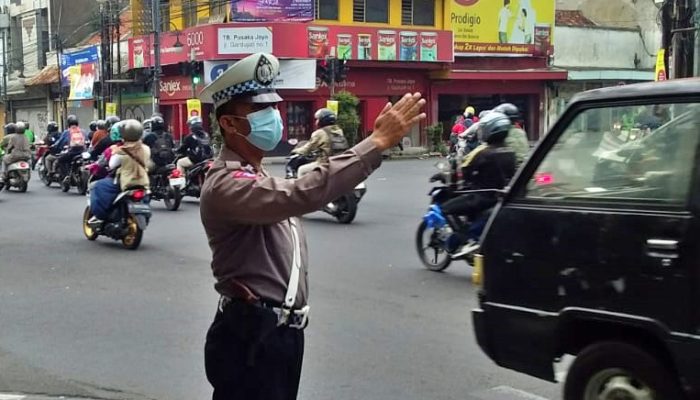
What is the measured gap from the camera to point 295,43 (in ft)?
107

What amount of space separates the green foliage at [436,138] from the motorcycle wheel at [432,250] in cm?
2661

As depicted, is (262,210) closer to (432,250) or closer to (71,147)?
(432,250)

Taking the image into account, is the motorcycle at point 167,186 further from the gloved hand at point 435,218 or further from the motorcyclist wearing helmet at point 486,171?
the motorcyclist wearing helmet at point 486,171

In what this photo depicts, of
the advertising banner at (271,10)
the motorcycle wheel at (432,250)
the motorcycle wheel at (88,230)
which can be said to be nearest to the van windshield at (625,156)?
the motorcycle wheel at (432,250)

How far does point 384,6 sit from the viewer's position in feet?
120

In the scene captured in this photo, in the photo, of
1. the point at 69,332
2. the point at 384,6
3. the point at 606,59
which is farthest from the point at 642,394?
the point at 606,59

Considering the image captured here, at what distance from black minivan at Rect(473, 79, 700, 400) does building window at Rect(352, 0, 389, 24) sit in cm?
3231

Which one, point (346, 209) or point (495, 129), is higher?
point (495, 129)

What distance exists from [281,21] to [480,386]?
28.8 meters

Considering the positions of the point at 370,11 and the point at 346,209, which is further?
the point at 370,11

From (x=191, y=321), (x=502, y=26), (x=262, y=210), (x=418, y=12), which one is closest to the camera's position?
(x=262, y=210)

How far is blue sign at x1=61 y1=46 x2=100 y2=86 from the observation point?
39.2m

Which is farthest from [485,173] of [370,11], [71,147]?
[370,11]

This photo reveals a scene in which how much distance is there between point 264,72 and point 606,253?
1.82m
